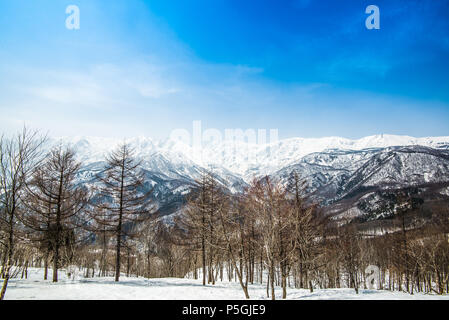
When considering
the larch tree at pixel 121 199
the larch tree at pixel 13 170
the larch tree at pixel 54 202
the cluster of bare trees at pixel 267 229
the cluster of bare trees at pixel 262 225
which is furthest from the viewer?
the larch tree at pixel 121 199

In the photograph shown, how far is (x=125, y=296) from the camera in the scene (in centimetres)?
1341

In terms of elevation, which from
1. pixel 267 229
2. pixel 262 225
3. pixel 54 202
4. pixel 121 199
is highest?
pixel 121 199

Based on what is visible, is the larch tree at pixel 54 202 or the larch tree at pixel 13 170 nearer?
the larch tree at pixel 13 170

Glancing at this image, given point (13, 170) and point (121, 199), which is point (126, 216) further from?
point (13, 170)

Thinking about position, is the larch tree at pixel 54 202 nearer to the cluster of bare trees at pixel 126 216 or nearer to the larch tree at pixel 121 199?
the cluster of bare trees at pixel 126 216

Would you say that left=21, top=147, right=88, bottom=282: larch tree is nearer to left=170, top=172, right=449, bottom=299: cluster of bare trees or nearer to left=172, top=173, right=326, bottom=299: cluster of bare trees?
left=170, top=172, right=449, bottom=299: cluster of bare trees

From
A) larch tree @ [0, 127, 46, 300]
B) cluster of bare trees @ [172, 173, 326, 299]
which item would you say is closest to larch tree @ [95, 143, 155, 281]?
cluster of bare trees @ [172, 173, 326, 299]

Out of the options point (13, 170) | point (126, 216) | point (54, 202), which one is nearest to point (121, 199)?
point (126, 216)

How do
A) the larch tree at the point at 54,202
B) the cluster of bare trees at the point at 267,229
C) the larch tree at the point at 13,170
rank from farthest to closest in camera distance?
the larch tree at the point at 54,202, the cluster of bare trees at the point at 267,229, the larch tree at the point at 13,170

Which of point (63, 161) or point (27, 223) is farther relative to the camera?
point (63, 161)

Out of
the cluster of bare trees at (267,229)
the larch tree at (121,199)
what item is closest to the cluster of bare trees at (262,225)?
the cluster of bare trees at (267,229)
